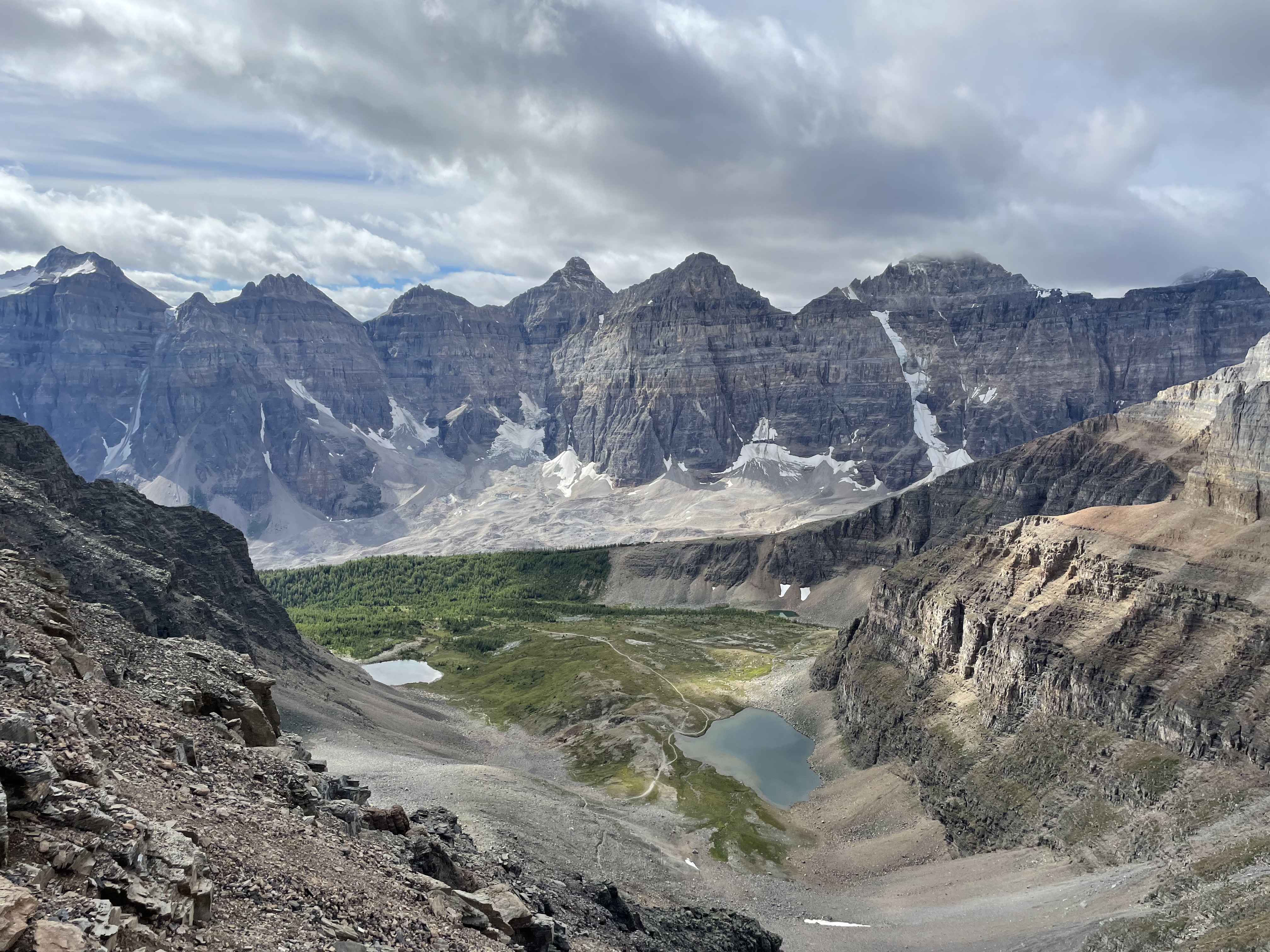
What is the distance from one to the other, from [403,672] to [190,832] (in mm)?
165070

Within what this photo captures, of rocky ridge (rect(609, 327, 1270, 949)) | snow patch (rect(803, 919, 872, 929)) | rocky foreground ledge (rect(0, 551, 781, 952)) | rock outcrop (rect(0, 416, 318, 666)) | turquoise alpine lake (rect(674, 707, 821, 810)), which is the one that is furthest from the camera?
turquoise alpine lake (rect(674, 707, 821, 810))

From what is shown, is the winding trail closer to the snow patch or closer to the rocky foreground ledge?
the snow patch

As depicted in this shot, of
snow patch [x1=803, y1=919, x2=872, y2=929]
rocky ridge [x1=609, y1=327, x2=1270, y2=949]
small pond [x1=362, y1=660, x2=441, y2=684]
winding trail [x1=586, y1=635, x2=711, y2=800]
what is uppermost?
rocky ridge [x1=609, y1=327, x2=1270, y2=949]

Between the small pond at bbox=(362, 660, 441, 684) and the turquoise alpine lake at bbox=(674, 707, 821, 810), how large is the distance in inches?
2614

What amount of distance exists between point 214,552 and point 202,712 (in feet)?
340

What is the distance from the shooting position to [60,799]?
2266 cm

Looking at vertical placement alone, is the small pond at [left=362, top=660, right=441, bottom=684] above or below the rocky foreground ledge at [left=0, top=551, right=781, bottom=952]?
below

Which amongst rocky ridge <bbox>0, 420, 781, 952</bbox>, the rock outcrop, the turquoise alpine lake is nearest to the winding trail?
the turquoise alpine lake

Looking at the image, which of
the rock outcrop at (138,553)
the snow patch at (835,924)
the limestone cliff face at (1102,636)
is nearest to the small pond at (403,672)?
the rock outcrop at (138,553)

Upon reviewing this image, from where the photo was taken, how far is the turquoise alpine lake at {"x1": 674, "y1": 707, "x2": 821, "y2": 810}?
12094cm

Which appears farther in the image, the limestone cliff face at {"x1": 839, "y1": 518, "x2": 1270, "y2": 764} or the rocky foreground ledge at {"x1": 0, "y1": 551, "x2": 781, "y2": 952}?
the limestone cliff face at {"x1": 839, "y1": 518, "x2": 1270, "y2": 764}

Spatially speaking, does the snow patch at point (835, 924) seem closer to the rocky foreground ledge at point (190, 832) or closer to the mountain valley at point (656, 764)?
the mountain valley at point (656, 764)

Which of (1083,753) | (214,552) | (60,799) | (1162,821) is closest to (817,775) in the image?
(1083,753)

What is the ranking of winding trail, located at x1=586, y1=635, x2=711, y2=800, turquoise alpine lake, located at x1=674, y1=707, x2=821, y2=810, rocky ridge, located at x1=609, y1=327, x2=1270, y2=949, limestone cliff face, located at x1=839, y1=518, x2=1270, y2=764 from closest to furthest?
rocky ridge, located at x1=609, y1=327, x2=1270, y2=949
limestone cliff face, located at x1=839, y1=518, x2=1270, y2=764
winding trail, located at x1=586, y1=635, x2=711, y2=800
turquoise alpine lake, located at x1=674, y1=707, x2=821, y2=810
